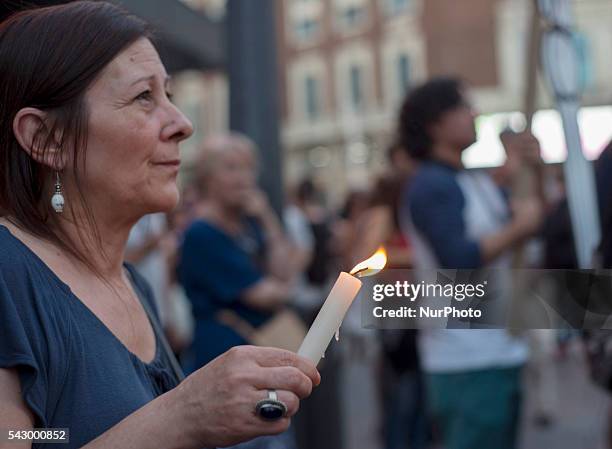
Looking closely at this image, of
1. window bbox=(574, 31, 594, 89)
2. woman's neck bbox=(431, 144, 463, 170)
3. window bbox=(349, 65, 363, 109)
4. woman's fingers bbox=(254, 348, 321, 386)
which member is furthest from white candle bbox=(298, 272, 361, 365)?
window bbox=(349, 65, 363, 109)

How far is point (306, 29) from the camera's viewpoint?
658 centimetres

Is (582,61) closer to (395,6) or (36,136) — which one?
(36,136)

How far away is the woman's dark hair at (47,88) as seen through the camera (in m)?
1.24

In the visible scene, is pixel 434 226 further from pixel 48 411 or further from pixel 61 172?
pixel 48 411

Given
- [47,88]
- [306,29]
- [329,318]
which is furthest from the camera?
[306,29]

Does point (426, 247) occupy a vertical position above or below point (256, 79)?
below

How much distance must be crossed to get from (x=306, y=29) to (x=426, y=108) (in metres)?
3.93

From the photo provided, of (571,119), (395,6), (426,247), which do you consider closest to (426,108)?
(426,247)

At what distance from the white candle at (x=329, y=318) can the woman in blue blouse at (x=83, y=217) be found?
0.14 m

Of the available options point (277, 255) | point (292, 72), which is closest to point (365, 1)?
point (292, 72)

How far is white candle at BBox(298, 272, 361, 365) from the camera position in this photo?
0.94 metres

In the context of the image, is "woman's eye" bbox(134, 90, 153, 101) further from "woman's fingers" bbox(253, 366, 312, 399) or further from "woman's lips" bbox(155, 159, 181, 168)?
"woman's fingers" bbox(253, 366, 312, 399)

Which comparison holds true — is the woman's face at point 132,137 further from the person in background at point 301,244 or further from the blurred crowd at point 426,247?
the person in background at point 301,244

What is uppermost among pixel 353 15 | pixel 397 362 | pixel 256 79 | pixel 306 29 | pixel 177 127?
pixel 353 15
